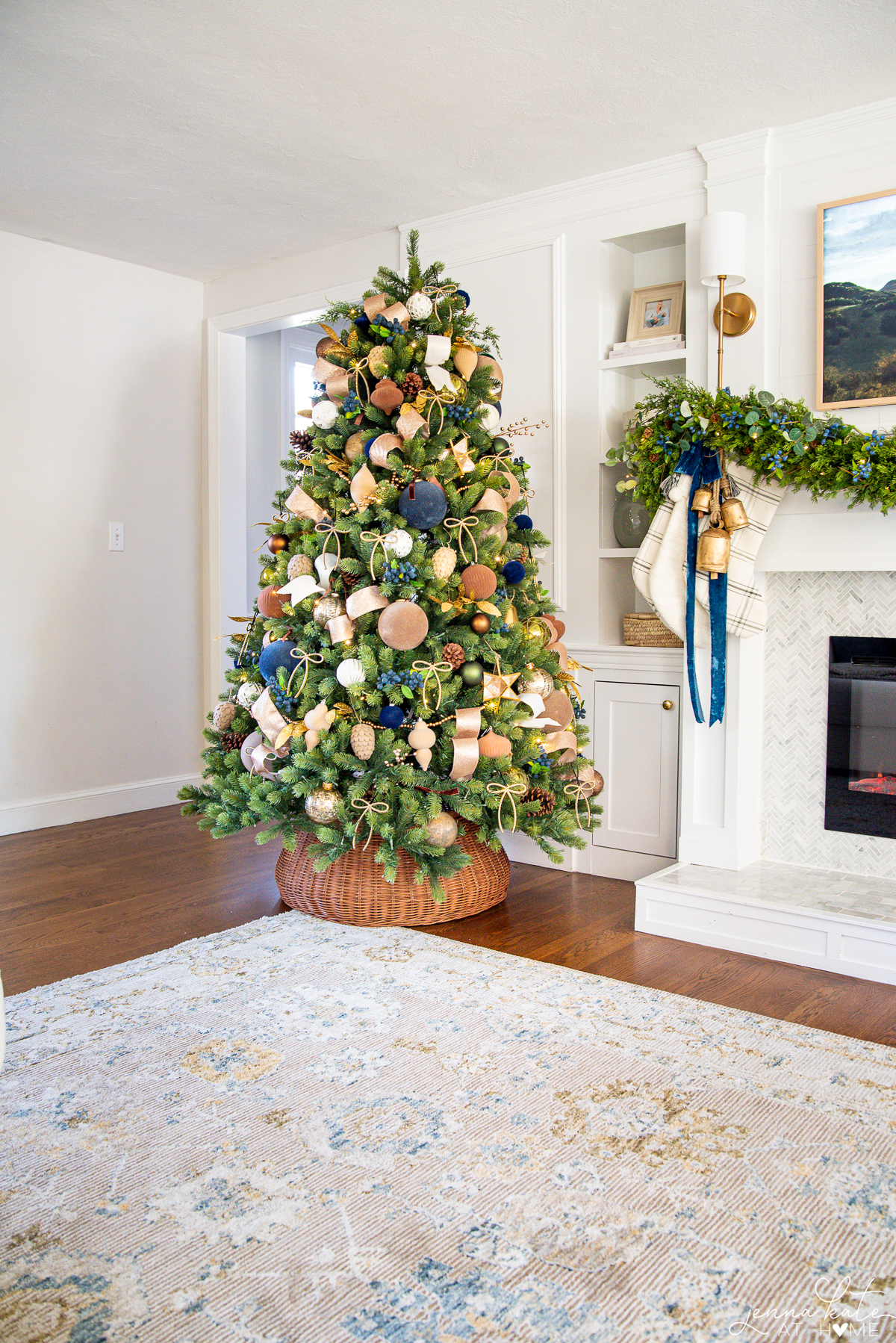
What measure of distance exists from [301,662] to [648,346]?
60.9 inches

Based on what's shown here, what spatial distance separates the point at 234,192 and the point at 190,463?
1.40m

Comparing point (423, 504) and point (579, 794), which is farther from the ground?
point (423, 504)

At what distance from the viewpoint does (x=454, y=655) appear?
2.64m

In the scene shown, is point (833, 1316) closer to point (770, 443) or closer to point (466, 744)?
point (466, 744)

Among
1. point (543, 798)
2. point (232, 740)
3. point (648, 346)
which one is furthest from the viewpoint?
point (648, 346)

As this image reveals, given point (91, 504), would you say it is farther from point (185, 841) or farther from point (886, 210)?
point (886, 210)

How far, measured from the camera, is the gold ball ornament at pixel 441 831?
259cm

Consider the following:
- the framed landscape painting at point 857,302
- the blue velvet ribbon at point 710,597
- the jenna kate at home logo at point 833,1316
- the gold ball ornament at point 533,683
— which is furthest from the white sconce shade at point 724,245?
the jenna kate at home logo at point 833,1316

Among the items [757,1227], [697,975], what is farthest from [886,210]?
[757,1227]

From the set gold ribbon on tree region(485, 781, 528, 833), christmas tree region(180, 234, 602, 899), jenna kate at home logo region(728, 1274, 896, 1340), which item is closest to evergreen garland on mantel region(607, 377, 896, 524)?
christmas tree region(180, 234, 602, 899)

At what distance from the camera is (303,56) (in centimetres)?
248

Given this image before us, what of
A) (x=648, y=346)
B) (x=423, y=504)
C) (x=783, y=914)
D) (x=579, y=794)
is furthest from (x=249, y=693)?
(x=648, y=346)

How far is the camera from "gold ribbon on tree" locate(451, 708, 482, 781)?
260cm

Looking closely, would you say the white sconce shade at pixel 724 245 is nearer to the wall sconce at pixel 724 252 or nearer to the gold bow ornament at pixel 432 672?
the wall sconce at pixel 724 252
